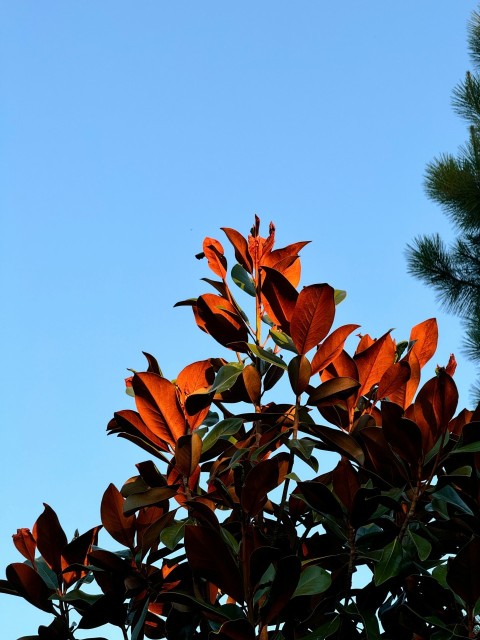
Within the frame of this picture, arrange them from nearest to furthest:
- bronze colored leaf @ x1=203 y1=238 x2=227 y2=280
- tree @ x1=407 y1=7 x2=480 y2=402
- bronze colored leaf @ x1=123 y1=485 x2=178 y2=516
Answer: bronze colored leaf @ x1=123 y1=485 x2=178 y2=516 → bronze colored leaf @ x1=203 y1=238 x2=227 y2=280 → tree @ x1=407 y1=7 x2=480 y2=402

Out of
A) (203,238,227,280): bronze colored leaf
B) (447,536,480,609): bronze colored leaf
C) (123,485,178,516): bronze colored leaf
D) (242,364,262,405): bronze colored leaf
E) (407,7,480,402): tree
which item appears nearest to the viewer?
(447,536,480,609): bronze colored leaf

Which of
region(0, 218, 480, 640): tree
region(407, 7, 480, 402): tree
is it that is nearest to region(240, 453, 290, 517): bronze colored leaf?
region(0, 218, 480, 640): tree

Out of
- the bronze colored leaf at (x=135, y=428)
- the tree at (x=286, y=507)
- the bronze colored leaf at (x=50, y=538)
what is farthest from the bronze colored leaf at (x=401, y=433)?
the bronze colored leaf at (x=50, y=538)

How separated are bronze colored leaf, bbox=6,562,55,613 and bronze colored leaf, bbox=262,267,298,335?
55cm

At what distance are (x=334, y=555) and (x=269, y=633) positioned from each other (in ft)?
0.48

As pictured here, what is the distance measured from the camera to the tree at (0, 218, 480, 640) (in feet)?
3.97

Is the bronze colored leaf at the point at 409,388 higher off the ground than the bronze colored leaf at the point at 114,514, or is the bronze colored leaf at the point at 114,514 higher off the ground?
the bronze colored leaf at the point at 409,388

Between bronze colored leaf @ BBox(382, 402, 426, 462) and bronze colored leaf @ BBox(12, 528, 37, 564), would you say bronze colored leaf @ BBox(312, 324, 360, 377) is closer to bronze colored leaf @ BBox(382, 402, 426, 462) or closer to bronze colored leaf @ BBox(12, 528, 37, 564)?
bronze colored leaf @ BBox(382, 402, 426, 462)

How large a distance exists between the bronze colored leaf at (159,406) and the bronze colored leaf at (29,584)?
0.99 ft

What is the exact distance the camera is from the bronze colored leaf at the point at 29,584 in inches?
53.7

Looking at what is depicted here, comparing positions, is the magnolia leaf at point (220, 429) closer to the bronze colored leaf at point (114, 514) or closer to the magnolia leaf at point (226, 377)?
the magnolia leaf at point (226, 377)

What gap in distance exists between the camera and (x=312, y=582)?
1211 millimetres

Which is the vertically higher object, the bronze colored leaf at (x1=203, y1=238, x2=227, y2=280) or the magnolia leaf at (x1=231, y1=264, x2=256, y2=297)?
the bronze colored leaf at (x1=203, y1=238, x2=227, y2=280)

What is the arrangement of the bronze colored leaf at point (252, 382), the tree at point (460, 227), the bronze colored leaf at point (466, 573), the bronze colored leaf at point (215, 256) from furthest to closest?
1. the tree at point (460, 227)
2. the bronze colored leaf at point (215, 256)
3. the bronze colored leaf at point (252, 382)
4. the bronze colored leaf at point (466, 573)
